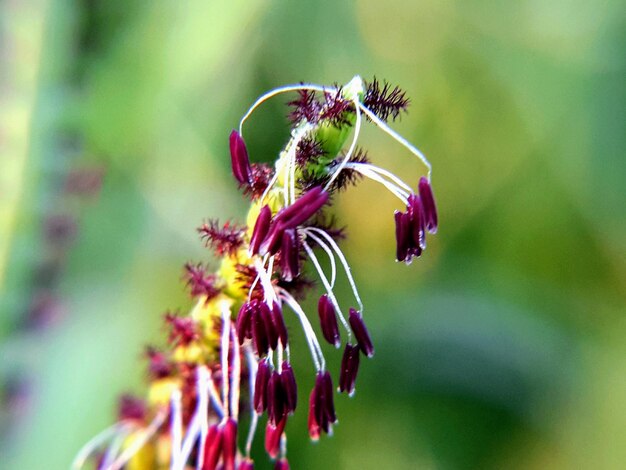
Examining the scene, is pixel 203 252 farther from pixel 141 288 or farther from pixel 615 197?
pixel 615 197

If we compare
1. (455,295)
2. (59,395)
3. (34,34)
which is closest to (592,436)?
(455,295)

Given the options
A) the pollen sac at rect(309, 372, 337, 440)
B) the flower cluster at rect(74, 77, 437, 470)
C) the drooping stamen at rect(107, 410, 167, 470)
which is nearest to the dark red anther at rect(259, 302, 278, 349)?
the flower cluster at rect(74, 77, 437, 470)

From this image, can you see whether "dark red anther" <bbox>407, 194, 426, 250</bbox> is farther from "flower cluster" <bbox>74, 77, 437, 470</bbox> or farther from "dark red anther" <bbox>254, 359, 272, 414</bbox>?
"dark red anther" <bbox>254, 359, 272, 414</bbox>

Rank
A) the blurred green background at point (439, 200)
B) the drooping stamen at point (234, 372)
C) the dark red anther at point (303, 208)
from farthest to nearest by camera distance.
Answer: the blurred green background at point (439, 200) < the drooping stamen at point (234, 372) < the dark red anther at point (303, 208)

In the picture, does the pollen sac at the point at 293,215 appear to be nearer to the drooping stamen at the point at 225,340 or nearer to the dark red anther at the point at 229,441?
the drooping stamen at the point at 225,340

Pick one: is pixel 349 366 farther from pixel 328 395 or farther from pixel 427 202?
pixel 427 202

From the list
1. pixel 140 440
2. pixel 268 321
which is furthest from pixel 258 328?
pixel 140 440

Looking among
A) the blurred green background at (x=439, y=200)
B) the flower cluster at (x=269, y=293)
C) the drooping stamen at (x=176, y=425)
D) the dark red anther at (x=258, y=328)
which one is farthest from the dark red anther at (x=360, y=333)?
the blurred green background at (x=439, y=200)
